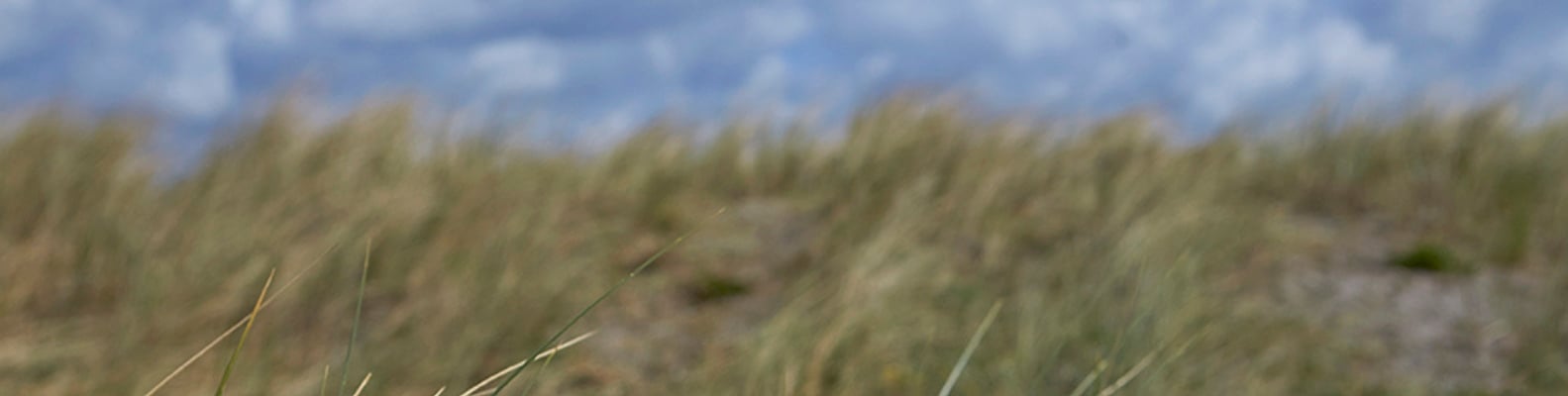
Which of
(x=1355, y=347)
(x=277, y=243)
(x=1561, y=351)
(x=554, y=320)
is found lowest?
(x=1561, y=351)

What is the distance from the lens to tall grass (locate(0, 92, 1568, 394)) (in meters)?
3.32

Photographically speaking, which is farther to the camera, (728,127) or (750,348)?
(728,127)

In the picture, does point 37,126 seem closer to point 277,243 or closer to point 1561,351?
point 277,243

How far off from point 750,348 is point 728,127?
2.88 meters

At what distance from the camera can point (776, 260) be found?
4582 millimetres

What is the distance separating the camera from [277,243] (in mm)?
3867

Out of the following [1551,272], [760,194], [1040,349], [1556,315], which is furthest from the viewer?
[760,194]

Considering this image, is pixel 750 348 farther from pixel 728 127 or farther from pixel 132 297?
pixel 728 127

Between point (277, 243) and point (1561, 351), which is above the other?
point (277, 243)

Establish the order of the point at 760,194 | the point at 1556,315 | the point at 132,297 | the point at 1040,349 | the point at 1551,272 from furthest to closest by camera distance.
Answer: the point at 760,194 → the point at 1551,272 → the point at 1556,315 → the point at 132,297 → the point at 1040,349

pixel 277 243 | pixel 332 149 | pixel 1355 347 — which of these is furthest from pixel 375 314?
pixel 1355 347

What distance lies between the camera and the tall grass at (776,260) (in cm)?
332

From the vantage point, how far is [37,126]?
15.5ft

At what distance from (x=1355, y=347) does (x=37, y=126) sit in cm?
468
